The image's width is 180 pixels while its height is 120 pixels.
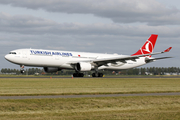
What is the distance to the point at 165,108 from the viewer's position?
13398 millimetres

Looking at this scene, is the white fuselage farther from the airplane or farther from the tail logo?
the tail logo

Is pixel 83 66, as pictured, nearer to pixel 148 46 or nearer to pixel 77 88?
pixel 148 46

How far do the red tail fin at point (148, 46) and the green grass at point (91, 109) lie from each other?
44.7 m

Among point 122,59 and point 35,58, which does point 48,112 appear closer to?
point 35,58

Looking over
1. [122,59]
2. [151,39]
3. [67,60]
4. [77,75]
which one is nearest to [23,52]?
[67,60]

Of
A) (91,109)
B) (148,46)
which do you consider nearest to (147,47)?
(148,46)

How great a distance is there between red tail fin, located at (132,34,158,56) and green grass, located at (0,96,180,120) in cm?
4465

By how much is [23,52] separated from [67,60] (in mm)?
8093

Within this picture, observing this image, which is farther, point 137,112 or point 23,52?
point 23,52

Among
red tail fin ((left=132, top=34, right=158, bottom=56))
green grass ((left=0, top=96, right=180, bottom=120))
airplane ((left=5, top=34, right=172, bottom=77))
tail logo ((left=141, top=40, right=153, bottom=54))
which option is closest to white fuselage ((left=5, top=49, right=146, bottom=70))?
airplane ((left=5, top=34, right=172, bottom=77))

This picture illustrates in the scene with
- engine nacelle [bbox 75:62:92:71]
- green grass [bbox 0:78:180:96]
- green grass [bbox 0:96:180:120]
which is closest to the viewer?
green grass [bbox 0:96:180:120]

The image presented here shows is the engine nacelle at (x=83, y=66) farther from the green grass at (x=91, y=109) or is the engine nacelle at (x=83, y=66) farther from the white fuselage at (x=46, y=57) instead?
the green grass at (x=91, y=109)

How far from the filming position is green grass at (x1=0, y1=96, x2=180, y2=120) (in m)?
11.0

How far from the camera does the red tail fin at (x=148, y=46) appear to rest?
197 feet
